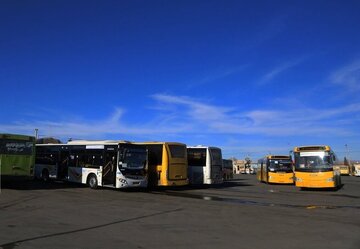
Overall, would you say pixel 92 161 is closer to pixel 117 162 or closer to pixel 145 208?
pixel 117 162

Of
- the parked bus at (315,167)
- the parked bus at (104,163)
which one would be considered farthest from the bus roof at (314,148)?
the parked bus at (104,163)

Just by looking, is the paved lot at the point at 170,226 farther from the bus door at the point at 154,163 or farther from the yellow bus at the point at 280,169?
the yellow bus at the point at 280,169

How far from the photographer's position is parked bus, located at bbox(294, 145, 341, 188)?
27375 mm

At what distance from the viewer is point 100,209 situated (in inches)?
609

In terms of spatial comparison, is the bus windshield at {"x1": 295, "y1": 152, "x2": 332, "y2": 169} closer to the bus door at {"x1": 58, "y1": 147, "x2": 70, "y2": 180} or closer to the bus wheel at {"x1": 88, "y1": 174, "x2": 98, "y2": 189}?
the bus wheel at {"x1": 88, "y1": 174, "x2": 98, "y2": 189}

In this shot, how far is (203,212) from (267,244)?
5847mm

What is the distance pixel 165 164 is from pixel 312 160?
31.2ft

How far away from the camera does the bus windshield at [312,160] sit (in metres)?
27.5

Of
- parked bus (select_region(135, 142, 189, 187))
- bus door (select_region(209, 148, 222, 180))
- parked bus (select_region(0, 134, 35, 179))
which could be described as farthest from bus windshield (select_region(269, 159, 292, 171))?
parked bus (select_region(0, 134, 35, 179))

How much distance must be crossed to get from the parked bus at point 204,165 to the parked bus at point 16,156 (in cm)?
1073

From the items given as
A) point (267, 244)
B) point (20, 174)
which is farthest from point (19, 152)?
point (267, 244)

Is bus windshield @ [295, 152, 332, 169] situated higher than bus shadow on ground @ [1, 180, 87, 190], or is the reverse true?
Result: bus windshield @ [295, 152, 332, 169]

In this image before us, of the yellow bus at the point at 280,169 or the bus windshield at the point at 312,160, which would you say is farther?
the yellow bus at the point at 280,169

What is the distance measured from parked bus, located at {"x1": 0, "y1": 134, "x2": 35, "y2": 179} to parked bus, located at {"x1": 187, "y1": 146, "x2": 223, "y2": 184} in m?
10.7
